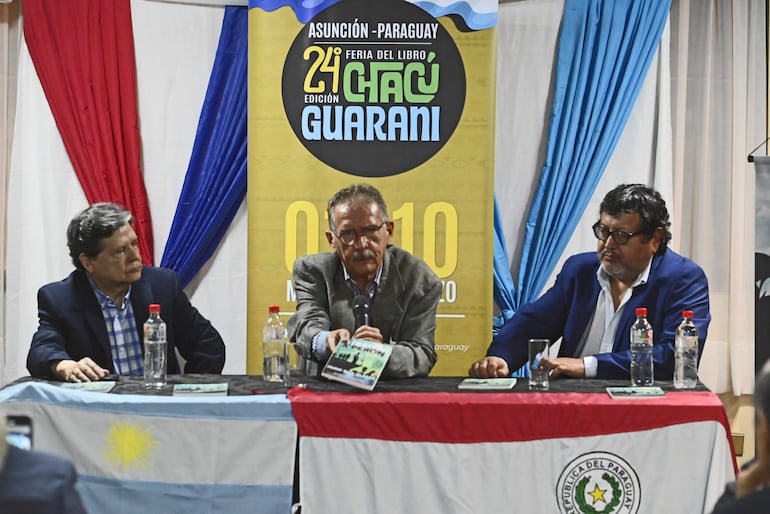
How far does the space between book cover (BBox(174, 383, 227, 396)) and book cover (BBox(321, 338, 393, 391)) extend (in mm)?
331

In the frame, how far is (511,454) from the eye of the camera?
3062mm

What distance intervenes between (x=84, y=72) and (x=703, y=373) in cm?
368

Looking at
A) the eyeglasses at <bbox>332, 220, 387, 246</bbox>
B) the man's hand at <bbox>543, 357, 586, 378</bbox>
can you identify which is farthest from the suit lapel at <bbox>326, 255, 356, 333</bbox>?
the man's hand at <bbox>543, 357, 586, 378</bbox>

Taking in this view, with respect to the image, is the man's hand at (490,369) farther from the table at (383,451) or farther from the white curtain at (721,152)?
the white curtain at (721,152)

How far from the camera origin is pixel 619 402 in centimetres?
306

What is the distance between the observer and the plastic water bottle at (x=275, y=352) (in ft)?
11.1

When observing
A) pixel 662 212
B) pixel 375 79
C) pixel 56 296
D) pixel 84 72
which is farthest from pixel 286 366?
pixel 84 72

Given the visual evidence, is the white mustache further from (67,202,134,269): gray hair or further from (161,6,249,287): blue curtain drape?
(161,6,249,287): blue curtain drape

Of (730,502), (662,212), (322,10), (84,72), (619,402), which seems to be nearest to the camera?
(730,502)

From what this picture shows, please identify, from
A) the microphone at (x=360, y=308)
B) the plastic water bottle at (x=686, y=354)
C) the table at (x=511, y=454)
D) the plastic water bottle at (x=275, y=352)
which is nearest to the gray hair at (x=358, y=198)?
the microphone at (x=360, y=308)

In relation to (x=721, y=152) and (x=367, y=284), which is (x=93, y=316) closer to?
(x=367, y=284)

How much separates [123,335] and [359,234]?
97 cm

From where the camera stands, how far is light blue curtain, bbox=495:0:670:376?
529 cm

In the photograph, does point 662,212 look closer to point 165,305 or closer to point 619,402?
point 619,402
